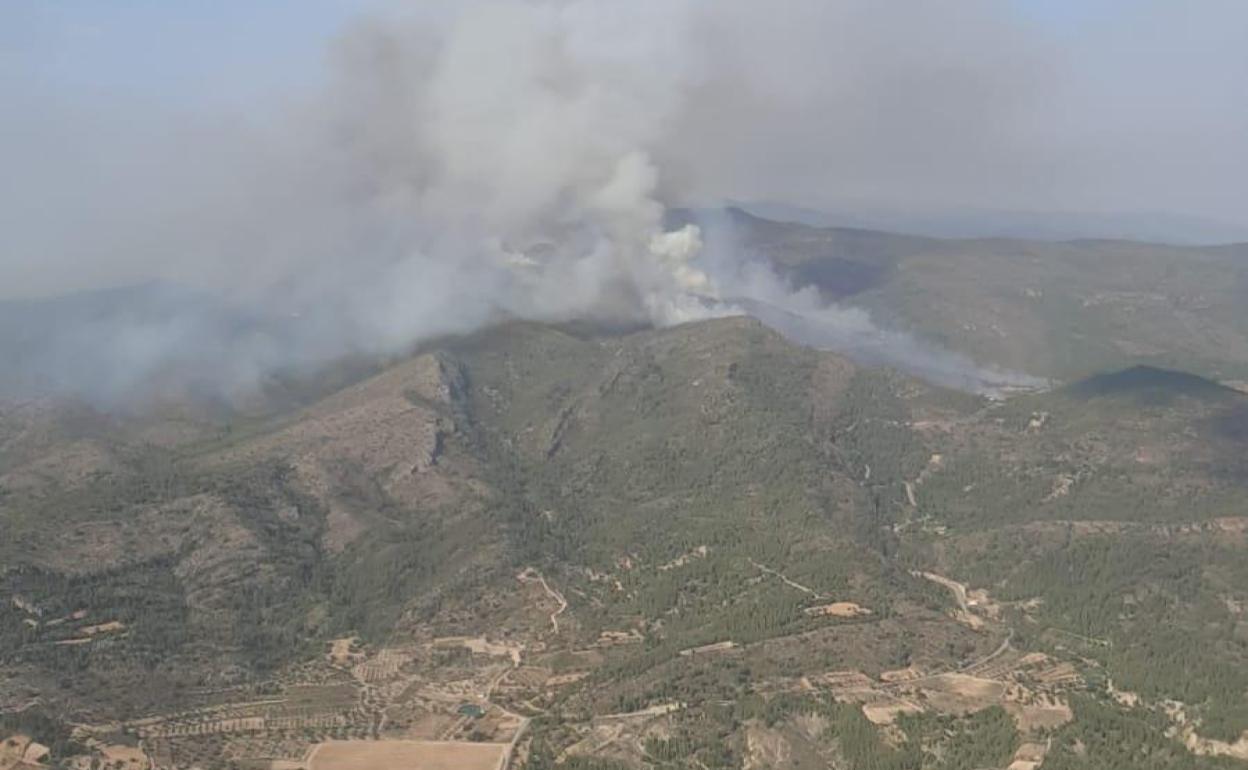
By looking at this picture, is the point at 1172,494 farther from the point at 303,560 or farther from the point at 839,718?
the point at 303,560

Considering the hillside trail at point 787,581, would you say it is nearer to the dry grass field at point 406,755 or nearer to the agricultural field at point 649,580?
the agricultural field at point 649,580

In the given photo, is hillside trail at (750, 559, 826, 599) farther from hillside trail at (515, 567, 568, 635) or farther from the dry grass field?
the dry grass field

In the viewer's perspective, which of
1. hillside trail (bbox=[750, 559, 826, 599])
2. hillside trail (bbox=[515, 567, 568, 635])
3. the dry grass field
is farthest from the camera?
hillside trail (bbox=[515, 567, 568, 635])

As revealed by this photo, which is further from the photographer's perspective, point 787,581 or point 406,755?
point 787,581

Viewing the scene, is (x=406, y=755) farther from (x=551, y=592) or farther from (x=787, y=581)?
(x=787, y=581)

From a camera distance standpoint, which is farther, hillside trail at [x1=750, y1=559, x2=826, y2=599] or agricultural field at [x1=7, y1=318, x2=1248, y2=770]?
hillside trail at [x1=750, y1=559, x2=826, y2=599]

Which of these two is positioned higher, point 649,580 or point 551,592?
point 649,580

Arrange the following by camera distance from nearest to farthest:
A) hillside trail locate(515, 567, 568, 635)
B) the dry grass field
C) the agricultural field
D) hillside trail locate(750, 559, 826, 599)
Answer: the dry grass field → the agricultural field → hillside trail locate(750, 559, 826, 599) → hillside trail locate(515, 567, 568, 635)

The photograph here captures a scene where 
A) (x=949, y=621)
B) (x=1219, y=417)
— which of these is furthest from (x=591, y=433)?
(x=1219, y=417)

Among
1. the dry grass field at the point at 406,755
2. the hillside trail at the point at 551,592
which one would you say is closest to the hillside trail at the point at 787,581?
the hillside trail at the point at 551,592

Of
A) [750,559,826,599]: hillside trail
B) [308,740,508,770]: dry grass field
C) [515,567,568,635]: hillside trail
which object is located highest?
[750,559,826,599]: hillside trail

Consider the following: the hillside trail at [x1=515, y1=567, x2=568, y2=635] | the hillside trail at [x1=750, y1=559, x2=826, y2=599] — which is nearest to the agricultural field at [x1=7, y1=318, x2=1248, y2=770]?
the hillside trail at [x1=750, y1=559, x2=826, y2=599]

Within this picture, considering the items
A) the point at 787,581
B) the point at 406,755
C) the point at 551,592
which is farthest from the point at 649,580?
the point at 406,755

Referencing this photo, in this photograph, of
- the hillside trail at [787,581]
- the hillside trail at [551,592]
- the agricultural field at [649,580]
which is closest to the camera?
the agricultural field at [649,580]
